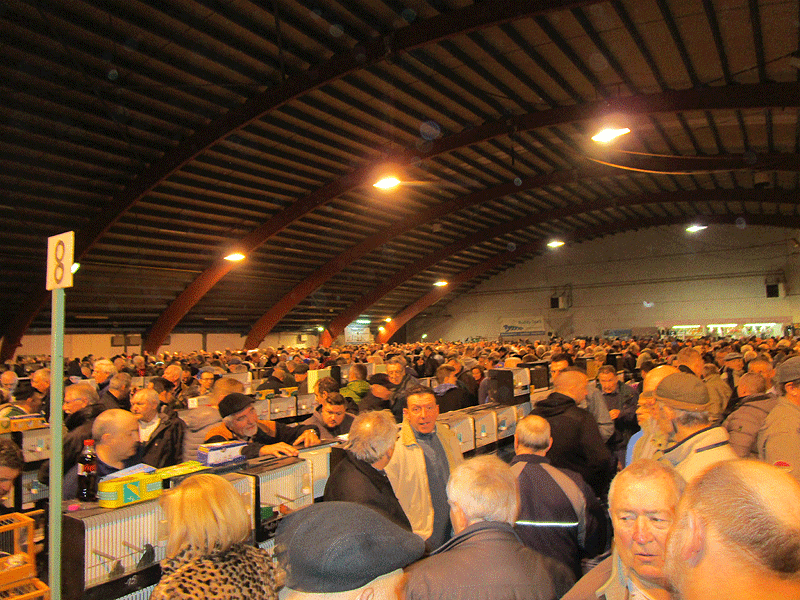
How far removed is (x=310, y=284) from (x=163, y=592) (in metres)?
24.4

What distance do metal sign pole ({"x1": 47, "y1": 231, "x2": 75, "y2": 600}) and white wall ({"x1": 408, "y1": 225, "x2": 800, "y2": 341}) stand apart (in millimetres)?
32504

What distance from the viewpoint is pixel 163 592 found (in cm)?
173

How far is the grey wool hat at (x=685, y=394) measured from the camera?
284 centimetres

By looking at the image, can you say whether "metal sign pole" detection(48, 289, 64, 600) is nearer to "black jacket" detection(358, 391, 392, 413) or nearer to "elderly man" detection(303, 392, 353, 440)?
"elderly man" detection(303, 392, 353, 440)

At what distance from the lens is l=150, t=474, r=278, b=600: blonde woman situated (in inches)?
70.2

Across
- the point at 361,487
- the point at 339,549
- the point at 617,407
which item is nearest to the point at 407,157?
the point at 617,407

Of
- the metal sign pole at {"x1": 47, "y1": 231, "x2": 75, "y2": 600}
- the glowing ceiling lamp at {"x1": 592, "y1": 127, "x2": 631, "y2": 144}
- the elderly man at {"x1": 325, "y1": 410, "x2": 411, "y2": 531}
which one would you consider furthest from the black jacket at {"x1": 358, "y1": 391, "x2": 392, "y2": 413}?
the glowing ceiling lamp at {"x1": 592, "y1": 127, "x2": 631, "y2": 144}

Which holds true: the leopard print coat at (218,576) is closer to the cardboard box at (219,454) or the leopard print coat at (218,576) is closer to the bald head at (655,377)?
the cardboard box at (219,454)

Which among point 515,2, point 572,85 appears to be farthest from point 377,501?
point 572,85

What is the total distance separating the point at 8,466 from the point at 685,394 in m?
3.73

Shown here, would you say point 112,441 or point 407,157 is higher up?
point 407,157

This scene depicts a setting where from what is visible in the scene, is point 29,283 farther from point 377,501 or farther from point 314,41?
point 377,501

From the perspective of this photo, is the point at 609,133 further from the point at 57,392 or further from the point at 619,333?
the point at 619,333

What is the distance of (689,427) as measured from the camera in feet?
9.48
